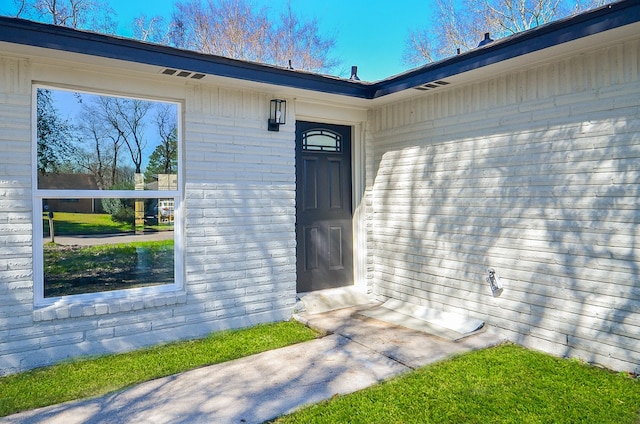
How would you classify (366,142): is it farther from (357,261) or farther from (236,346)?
(236,346)

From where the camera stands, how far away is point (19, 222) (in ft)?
11.8

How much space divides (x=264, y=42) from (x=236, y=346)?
13895 mm

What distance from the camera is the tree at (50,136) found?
12.4 feet

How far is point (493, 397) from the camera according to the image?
3.06 meters

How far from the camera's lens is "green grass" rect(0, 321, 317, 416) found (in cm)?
316

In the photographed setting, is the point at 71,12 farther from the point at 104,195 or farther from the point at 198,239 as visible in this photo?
the point at 198,239

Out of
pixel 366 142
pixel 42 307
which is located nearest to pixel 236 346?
pixel 42 307

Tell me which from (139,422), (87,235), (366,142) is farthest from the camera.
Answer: (366,142)

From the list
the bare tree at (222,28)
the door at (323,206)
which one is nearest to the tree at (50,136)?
the door at (323,206)

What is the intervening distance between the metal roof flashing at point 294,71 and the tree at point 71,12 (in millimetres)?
9291

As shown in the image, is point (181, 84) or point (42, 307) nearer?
point (42, 307)

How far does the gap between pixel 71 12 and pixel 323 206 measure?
36.0ft

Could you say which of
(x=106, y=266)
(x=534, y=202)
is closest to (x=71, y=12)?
(x=106, y=266)

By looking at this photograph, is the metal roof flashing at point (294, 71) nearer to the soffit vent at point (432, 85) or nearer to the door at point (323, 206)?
the soffit vent at point (432, 85)
